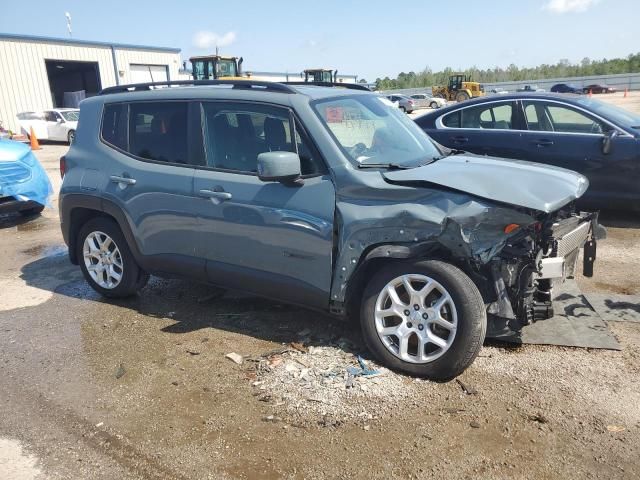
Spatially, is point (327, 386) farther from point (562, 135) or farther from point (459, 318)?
point (562, 135)

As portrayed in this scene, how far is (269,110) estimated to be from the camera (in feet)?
13.1

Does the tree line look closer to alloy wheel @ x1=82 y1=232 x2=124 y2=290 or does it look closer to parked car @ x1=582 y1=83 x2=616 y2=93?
parked car @ x1=582 y1=83 x2=616 y2=93

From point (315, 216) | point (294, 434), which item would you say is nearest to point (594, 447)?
point (294, 434)

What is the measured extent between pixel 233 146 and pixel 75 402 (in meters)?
2.11

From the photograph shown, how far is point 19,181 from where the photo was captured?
8.11 metres

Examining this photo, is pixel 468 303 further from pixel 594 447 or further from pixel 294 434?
pixel 294 434

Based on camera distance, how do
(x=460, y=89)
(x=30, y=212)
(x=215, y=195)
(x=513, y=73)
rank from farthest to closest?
(x=513, y=73)
(x=460, y=89)
(x=30, y=212)
(x=215, y=195)

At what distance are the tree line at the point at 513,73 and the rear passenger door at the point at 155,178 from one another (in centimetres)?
8089

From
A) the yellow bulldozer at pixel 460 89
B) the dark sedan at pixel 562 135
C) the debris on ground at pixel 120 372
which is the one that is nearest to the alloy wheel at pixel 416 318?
the debris on ground at pixel 120 372

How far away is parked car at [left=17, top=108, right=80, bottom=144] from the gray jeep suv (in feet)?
68.1

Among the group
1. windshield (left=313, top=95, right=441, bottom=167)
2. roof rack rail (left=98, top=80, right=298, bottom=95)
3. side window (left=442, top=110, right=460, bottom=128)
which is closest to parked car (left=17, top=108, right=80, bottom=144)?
side window (left=442, top=110, right=460, bottom=128)

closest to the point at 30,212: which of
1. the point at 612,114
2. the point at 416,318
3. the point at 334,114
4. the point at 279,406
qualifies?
the point at 334,114

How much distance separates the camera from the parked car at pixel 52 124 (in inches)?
915

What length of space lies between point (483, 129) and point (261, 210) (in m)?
4.57
